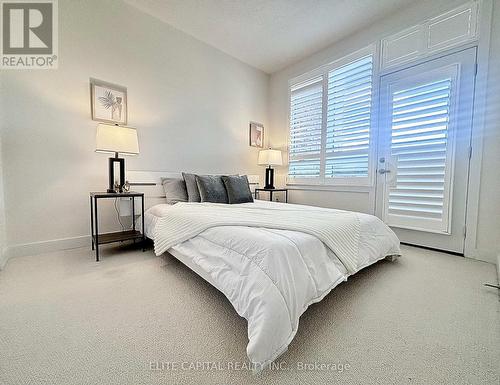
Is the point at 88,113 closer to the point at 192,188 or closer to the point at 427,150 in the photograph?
the point at 192,188

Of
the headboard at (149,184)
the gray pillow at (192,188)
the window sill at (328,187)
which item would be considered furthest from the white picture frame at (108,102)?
the window sill at (328,187)

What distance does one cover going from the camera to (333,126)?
3385 millimetres

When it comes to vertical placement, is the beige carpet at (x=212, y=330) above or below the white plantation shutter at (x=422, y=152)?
below

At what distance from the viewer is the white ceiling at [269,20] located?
258 centimetres

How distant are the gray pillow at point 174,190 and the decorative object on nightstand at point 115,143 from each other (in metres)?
0.47

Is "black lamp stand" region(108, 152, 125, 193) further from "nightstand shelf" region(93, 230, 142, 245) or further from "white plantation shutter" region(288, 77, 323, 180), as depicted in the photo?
"white plantation shutter" region(288, 77, 323, 180)

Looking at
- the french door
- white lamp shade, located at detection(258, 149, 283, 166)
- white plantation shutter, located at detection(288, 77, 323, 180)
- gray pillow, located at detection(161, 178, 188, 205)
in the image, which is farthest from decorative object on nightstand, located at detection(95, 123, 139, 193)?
the french door

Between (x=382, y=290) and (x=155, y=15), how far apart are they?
12.5ft

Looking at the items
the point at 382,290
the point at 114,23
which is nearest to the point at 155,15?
the point at 114,23

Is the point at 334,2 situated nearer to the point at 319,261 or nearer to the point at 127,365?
the point at 319,261

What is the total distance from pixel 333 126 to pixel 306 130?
48cm

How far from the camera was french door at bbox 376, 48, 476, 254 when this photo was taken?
2309 millimetres

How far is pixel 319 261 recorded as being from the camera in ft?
4.21

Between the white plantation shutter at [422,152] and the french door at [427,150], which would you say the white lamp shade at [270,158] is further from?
the white plantation shutter at [422,152]
